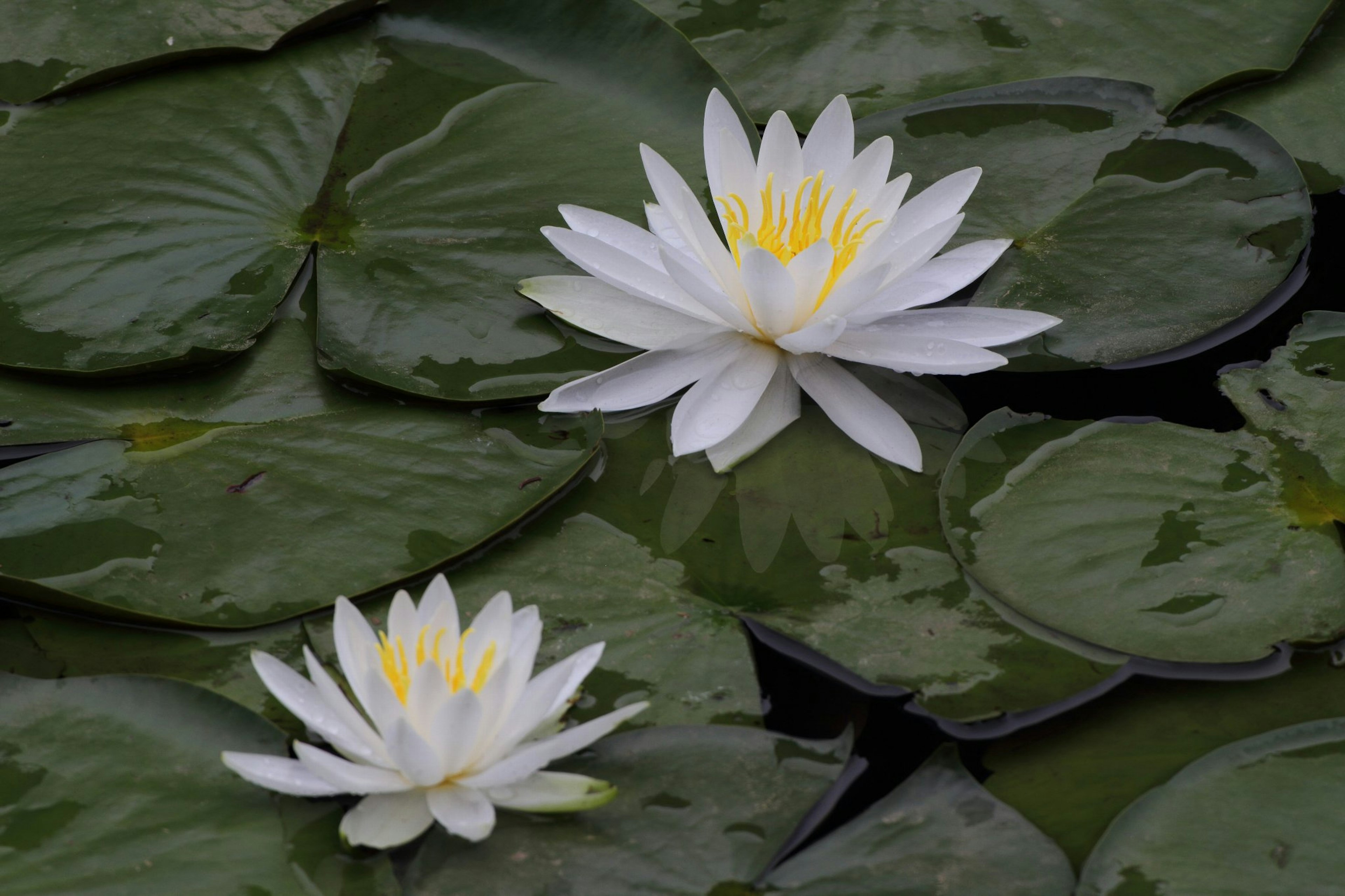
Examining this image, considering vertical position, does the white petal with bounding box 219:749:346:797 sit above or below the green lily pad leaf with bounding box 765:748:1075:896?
above

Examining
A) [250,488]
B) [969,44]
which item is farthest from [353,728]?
[969,44]

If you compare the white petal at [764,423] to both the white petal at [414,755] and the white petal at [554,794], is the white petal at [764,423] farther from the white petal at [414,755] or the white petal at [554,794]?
the white petal at [414,755]

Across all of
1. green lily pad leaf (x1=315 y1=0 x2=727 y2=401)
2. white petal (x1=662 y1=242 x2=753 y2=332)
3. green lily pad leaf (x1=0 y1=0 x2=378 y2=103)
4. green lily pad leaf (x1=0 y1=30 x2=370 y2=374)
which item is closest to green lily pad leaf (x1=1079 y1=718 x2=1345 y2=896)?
white petal (x1=662 y1=242 x2=753 y2=332)

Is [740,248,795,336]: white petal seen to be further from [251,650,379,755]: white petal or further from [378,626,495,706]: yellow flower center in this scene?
[251,650,379,755]: white petal

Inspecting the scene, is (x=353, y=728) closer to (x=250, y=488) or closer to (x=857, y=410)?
(x=250, y=488)

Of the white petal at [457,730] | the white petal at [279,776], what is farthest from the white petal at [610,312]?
Answer: the white petal at [279,776]
